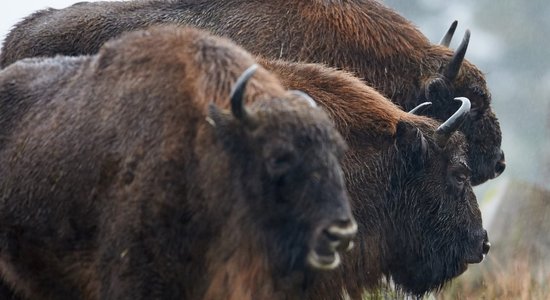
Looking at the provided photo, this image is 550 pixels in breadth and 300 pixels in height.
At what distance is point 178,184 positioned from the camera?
573 cm

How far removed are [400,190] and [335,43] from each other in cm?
189

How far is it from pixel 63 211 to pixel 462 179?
246 centimetres

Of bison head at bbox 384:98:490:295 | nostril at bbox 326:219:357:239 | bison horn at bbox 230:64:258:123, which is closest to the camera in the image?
nostril at bbox 326:219:357:239

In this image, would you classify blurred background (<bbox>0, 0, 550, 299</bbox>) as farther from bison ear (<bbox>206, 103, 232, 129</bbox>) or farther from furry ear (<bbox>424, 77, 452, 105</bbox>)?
bison ear (<bbox>206, 103, 232, 129</bbox>)

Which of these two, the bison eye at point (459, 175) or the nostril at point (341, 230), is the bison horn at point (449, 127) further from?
the nostril at point (341, 230)

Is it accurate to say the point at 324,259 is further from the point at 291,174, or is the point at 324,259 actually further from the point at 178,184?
the point at 178,184

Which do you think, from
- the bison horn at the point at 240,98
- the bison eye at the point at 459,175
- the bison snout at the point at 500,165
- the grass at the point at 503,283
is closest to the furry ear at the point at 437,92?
the bison snout at the point at 500,165

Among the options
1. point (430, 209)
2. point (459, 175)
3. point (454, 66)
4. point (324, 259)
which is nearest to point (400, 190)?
point (430, 209)

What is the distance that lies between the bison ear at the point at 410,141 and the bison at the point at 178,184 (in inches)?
53.8

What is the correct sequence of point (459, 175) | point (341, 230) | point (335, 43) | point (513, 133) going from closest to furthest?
point (341, 230), point (459, 175), point (335, 43), point (513, 133)

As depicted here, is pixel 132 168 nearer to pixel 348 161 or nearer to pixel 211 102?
pixel 211 102

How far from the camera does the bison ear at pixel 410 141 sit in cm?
708

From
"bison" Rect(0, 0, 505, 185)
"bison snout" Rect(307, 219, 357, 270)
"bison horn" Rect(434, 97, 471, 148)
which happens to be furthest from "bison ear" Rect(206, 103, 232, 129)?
"bison" Rect(0, 0, 505, 185)

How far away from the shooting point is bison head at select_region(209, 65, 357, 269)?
5457 millimetres
